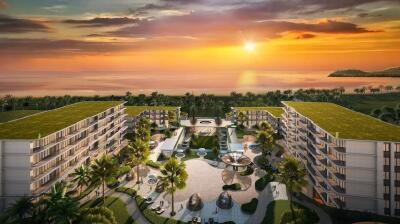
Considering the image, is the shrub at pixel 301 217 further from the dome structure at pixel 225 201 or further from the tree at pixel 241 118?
the tree at pixel 241 118

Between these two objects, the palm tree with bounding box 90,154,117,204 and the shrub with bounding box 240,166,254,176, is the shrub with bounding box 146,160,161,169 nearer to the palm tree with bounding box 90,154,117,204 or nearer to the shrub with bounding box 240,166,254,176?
the shrub with bounding box 240,166,254,176

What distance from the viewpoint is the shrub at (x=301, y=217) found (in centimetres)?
6150

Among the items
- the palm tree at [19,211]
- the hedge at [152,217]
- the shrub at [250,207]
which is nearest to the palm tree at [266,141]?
the shrub at [250,207]

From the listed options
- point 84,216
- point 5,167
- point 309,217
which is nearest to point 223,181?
point 309,217

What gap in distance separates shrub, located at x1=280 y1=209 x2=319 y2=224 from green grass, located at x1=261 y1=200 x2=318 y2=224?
1.37 ft

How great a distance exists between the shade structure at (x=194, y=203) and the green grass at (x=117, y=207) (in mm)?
13595

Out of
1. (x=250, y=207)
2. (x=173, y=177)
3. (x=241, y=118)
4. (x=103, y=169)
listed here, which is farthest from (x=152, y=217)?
(x=241, y=118)

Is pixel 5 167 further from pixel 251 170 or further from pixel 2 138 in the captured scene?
pixel 251 170

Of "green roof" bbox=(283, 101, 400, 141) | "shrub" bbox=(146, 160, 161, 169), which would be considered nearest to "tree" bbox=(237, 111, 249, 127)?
"green roof" bbox=(283, 101, 400, 141)

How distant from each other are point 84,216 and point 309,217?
139ft

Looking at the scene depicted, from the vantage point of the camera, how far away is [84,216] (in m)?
56.9

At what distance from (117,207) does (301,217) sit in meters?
40.1

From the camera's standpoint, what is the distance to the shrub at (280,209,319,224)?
202 feet

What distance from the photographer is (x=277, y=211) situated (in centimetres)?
7019
